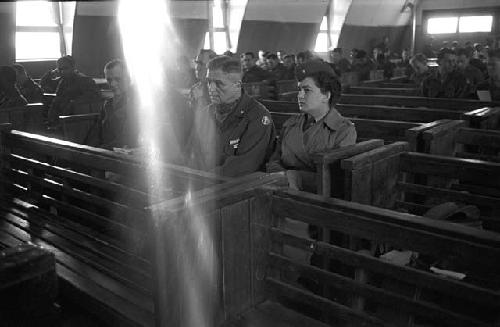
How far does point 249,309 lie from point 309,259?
1.69 feet

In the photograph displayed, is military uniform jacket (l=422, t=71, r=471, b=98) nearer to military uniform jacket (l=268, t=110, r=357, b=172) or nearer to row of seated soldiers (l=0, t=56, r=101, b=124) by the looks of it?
military uniform jacket (l=268, t=110, r=357, b=172)

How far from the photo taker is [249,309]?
2096mm

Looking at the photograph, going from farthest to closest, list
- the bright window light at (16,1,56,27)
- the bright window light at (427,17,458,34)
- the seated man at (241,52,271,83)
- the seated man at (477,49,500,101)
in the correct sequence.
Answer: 1. the bright window light at (427,17,458,34)
2. the bright window light at (16,1,56,27)
3. the seated man at (241,52,271,83)
4. the seated man at (477,49,500,101)

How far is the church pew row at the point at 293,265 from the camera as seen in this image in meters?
1.58

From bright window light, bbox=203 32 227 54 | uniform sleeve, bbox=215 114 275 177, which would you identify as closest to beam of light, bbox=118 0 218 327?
uniform sleeve, bbox=215 114 275 177

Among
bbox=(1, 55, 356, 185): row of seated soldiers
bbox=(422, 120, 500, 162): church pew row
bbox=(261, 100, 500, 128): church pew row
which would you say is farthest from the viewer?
bbox=(261, 100, 500, 128): church pew row

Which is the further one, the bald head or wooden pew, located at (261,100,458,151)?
Answer: wooden pew, located at (261,100,458,151)

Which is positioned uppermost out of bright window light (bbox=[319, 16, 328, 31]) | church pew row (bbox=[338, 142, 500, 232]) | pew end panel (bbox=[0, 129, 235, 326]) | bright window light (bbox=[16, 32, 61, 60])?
bright window light (bbox=[319, 16, 328, 31])

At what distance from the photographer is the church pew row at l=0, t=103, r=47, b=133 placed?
549 cm

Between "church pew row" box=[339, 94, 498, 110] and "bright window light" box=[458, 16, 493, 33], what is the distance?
15.0m

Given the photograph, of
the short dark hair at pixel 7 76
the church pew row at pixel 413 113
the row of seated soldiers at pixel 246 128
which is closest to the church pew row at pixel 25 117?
the short dark hair at pixel 7 76

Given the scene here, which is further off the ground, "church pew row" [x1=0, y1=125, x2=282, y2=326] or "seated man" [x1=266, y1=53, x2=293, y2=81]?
"seated man" [x1=266, y1=53, x2=293, y2=81]

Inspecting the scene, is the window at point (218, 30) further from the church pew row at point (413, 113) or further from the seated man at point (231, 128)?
the seated man at point (231, 128)

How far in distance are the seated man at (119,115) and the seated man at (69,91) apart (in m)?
2.31
